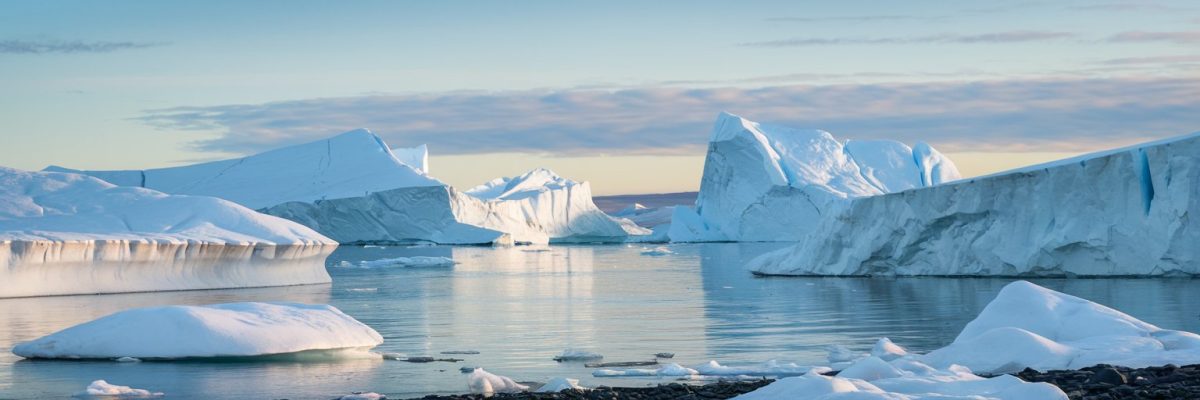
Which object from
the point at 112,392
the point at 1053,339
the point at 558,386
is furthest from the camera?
the point at 1053,339

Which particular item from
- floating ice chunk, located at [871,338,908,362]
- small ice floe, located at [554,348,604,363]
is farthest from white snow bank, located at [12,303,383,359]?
floating ice chunk, located at [871,338,908,362]

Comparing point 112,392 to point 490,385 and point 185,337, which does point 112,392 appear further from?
point 490,385

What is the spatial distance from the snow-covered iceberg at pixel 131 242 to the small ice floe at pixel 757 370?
1150 cm

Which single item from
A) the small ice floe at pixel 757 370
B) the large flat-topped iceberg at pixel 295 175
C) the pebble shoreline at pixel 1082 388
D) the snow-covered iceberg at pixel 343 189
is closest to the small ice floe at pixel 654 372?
the small ice floe at pixel 757 370

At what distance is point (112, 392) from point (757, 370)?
3.85 metres

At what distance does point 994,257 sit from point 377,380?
1429cm

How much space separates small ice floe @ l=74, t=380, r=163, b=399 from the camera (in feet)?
24.7

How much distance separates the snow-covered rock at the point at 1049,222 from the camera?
19.0 metres

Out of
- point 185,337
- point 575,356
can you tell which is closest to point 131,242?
point 185,337

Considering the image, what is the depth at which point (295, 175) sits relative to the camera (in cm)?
4672

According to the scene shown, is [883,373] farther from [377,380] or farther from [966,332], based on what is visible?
[377,380]

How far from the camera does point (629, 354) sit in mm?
9969

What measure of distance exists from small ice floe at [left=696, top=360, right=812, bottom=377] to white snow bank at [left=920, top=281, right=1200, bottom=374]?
81 cm

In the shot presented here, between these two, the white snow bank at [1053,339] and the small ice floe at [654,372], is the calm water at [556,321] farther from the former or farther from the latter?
the white snow bank at [1053,339]
